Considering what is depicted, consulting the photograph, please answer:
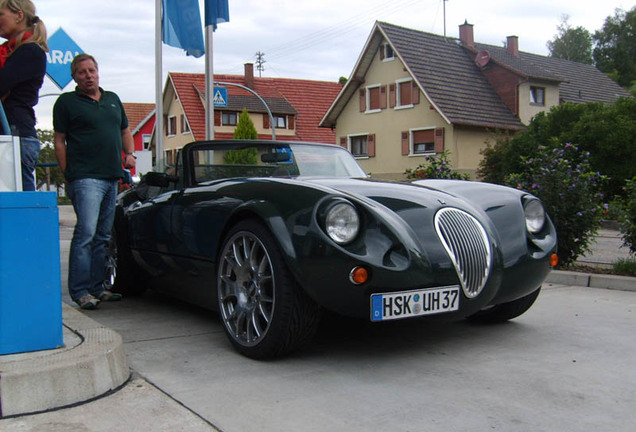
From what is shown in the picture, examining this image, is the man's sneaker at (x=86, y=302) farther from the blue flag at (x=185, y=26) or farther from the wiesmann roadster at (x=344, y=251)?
the blue flag at (x=185, y=26)

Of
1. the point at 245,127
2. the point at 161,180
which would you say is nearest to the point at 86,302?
the point at 161,180

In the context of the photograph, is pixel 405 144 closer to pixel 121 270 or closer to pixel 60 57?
pixel 60 57

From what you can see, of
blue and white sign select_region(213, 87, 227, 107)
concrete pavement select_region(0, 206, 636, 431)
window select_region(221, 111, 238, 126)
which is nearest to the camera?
concrete pavement select_region(0, 206, 636, 431)

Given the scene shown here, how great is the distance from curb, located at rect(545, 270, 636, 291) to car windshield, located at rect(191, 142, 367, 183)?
8.04 feet

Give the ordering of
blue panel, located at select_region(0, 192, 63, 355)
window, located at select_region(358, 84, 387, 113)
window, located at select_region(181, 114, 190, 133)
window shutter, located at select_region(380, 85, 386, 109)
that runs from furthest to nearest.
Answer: window, located at select_region(181, 114, 190, 133), window, located at select_region(358, 84, 387, 113), window shutter, located at select_region(380, 85, 386, 109), blue panel, located at select_region(0, 192, 63, 355)

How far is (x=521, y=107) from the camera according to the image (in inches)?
1384

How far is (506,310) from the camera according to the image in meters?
4.27

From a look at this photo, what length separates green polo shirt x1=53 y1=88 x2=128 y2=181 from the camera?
465cm

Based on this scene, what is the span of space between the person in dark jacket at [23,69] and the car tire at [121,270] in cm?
140

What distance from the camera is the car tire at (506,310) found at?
4219 millimetres

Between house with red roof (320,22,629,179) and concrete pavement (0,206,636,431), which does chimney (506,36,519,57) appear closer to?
house with red roof (320,22,629,179)

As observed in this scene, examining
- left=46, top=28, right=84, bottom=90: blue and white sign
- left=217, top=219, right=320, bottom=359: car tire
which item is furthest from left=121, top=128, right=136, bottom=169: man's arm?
left=46, top=28, right=84, bottom=90: blue and white sign

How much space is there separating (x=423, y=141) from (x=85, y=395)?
32614 millimetres

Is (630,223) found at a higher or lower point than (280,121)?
lower
